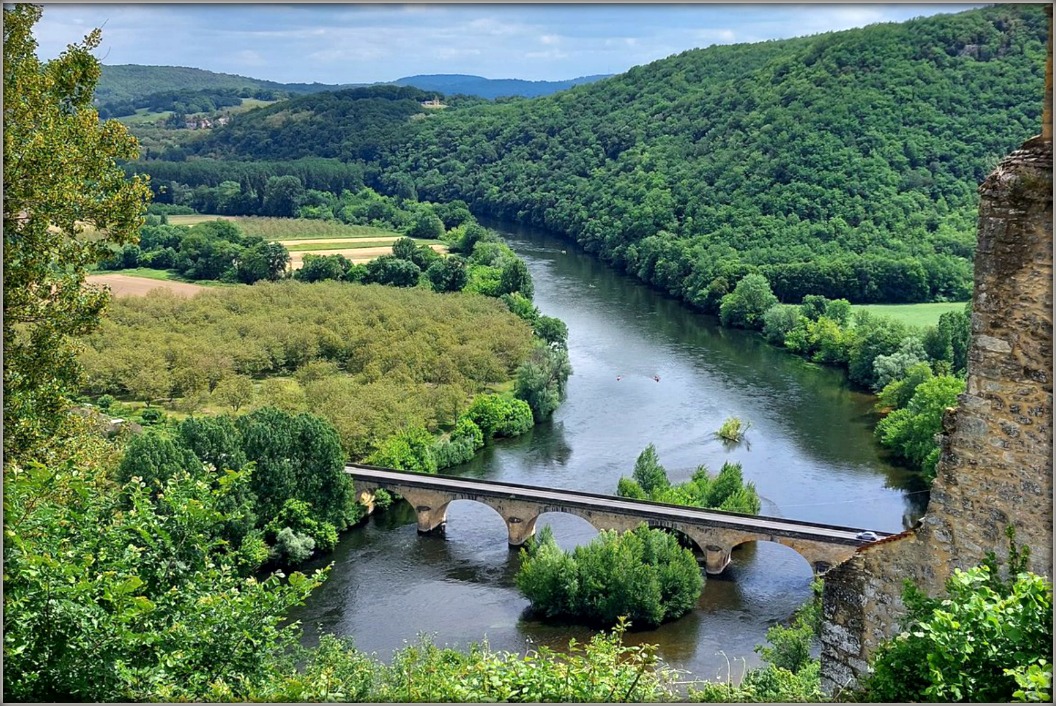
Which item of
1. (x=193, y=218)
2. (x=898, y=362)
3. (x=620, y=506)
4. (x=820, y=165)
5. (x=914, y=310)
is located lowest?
(x=620, y=506)

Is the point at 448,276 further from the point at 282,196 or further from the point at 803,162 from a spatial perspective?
the point at 282,196

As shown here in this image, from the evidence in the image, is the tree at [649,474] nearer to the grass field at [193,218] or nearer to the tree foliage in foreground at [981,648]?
the tree foliage in foreground at [981,648]

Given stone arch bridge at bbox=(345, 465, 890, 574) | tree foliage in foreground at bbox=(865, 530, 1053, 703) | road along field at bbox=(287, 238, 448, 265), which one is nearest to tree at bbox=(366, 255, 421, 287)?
road along field at bbox=(287, 238, 448, 265)

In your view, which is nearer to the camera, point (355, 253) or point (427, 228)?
point (355, 253)

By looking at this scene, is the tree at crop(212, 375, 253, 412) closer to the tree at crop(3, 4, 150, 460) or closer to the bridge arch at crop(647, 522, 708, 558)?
the bridge arch at crop(647, 522, 708, 558)

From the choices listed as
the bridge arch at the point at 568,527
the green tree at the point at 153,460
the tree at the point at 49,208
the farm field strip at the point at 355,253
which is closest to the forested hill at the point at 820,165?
the farm field strip at the point at 355,253

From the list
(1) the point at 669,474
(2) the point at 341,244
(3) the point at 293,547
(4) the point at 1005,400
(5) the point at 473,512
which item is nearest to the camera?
(4) the point at 1005,400

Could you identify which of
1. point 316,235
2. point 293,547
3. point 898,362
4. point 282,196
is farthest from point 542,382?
point 282,196
